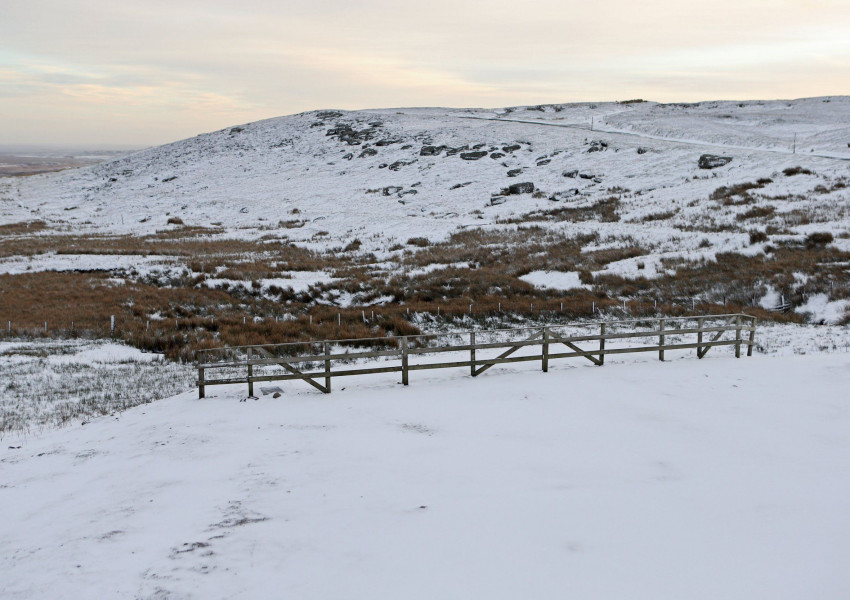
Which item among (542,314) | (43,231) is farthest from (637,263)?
(43,231)

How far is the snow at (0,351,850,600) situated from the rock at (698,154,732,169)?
47.6 m

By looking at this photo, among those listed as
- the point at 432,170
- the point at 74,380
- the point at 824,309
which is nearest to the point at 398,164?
the point at 432,170

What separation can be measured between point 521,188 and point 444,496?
5531cm

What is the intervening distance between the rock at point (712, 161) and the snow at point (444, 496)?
47.6 m

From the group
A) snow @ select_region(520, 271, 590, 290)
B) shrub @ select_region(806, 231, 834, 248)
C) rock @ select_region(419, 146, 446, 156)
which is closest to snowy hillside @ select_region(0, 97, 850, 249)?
rock @ select_region(419, 146, 446, 156)

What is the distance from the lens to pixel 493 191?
205 ft

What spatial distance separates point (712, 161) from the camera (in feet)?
183

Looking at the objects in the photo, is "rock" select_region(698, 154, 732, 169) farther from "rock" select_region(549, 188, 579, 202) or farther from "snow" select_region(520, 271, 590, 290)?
"snow" select_region(520, 271, 590, 290)

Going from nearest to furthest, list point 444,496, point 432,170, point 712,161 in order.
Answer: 1. point 444,496
2. point 712,161
3. point 432,170

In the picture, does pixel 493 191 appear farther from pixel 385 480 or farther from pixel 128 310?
pixel 385 480

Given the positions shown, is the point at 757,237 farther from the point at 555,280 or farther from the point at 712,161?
the point at 712,161

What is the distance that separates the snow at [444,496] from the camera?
631 centimetres

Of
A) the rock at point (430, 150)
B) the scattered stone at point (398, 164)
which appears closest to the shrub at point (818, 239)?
the scattered stone at point (398, 164)

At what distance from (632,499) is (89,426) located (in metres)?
10.1
